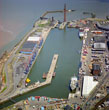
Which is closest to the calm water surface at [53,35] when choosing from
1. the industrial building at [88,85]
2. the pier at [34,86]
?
the pier at [34,86]

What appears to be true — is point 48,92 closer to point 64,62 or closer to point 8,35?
point 64,62

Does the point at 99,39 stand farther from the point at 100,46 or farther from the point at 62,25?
the point at 62,25

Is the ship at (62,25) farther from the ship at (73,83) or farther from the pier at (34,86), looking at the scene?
the ship at (73,83)

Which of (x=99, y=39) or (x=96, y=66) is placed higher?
(x=99, y=39)

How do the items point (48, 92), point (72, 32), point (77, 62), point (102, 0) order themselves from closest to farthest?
point (48, 92), point (77, 62), point (72, 32), point (102, 0)

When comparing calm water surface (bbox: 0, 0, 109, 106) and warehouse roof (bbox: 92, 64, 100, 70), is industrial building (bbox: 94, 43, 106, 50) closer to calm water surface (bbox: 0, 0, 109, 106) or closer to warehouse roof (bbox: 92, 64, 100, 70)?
calm water surface (bbox: 0, 0, 109, 106)

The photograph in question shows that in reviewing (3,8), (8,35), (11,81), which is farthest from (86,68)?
(3,8)

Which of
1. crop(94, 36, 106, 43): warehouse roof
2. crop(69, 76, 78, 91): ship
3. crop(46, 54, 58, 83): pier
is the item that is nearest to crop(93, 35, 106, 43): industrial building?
crop(94, 36, 106, 43): warehouse roof

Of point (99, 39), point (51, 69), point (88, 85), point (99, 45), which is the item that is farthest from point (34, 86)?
point (99, 39)
